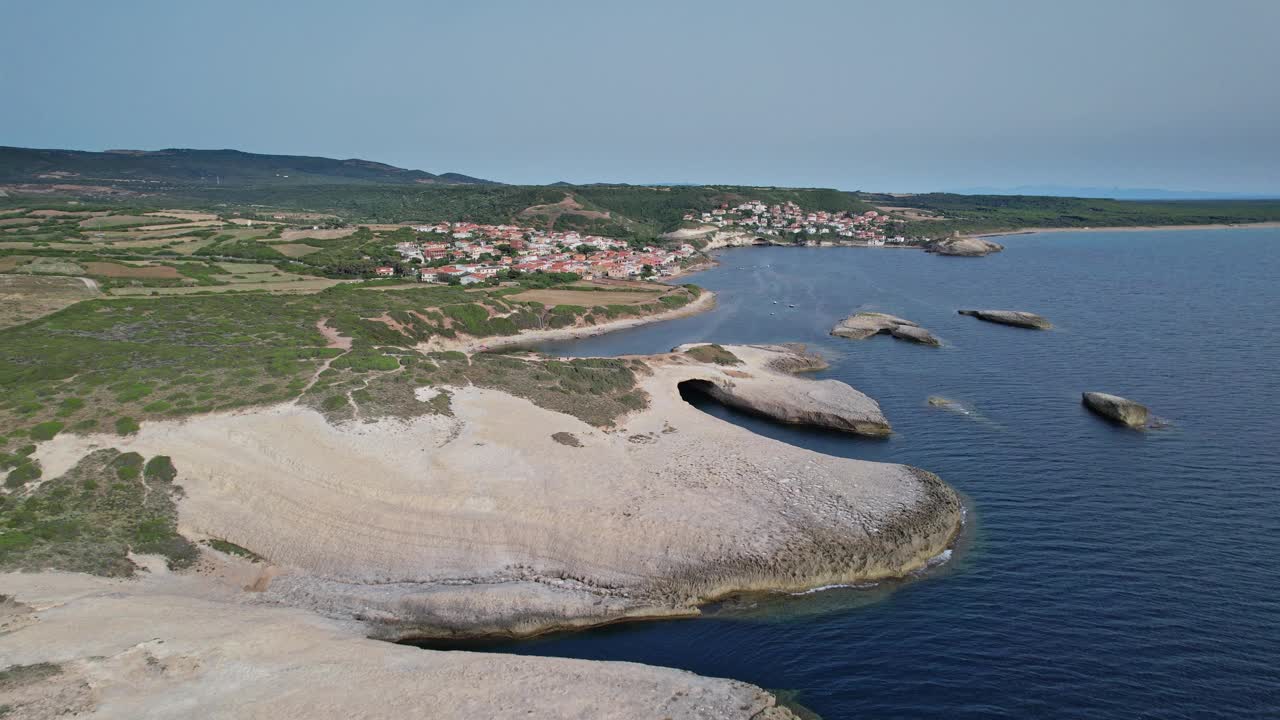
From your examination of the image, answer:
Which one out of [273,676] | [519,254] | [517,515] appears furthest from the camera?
[519,254]

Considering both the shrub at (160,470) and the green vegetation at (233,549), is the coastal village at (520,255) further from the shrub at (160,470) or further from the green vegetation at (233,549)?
the green vegetation at (233,549)

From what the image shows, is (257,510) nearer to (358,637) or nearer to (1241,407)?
(358,637)

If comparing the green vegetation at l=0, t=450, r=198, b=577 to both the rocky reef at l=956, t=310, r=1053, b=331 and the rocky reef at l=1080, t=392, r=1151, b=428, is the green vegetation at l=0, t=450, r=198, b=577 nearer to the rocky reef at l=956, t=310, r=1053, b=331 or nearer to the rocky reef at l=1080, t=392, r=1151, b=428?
the rocky reef at l=1080, t=392, r=1151, b=428

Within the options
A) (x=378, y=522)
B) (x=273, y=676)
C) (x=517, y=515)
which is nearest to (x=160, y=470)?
(x=378, y=522)

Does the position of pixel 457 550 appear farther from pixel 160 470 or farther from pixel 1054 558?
pixel 1054 558

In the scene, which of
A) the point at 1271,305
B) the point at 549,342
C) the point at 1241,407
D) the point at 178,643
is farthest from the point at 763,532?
the point at 1271,305

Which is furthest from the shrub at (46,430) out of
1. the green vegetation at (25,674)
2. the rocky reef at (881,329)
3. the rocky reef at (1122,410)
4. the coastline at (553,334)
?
the rocky reef at (881,329)
